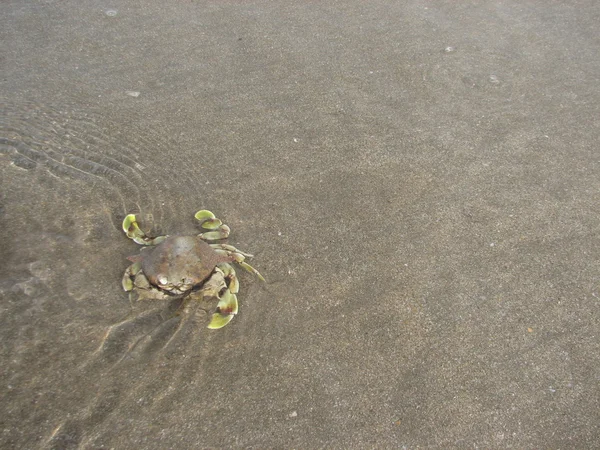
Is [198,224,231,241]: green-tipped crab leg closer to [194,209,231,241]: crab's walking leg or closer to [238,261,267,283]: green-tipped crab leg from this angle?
[194,209,231,241]: crab's walking leg

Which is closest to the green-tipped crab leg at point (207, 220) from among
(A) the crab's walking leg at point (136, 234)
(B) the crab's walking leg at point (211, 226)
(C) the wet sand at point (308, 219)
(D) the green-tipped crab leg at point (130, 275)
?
(B) the crab's walking leg at point (211, 226)

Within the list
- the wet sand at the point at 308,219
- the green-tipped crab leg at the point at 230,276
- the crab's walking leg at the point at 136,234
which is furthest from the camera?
the crab's walking leg at the point at 136,234

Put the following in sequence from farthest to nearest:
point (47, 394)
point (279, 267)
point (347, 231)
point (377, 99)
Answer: point (377, 99) → point (347, 231) → point (279, 267) → point (47, 394)

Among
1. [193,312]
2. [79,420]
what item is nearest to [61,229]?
[193,312]

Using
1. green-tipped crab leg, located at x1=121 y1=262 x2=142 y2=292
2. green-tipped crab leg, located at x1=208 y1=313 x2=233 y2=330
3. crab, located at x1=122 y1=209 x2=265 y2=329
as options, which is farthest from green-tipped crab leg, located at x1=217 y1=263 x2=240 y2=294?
green-tipped crab leg, located at x1=121 y1=262 x2=142 y2=292

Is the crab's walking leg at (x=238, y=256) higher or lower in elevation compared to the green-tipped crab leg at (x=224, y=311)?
higher

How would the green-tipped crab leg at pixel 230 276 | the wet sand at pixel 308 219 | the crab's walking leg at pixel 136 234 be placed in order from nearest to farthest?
1. the wet sand at pixel 308 219
2. the green-tipped crab leg at pixel 230 276
3. the crab's walking leg at pixel 136 234

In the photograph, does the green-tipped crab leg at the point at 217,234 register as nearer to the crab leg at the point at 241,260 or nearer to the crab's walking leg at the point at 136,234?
the crab leg at the point at 241,260

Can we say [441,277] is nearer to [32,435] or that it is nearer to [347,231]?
[347,231]
